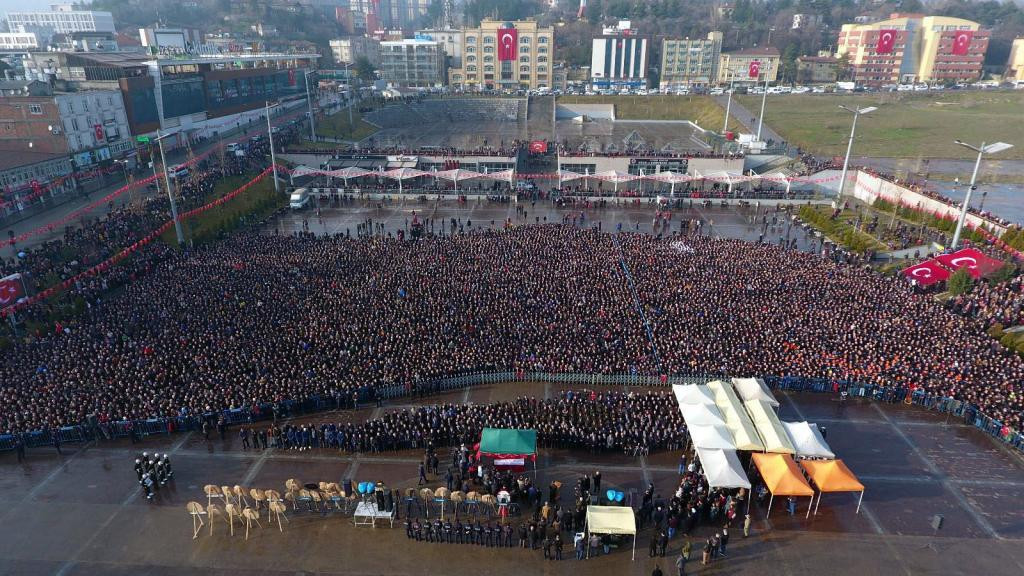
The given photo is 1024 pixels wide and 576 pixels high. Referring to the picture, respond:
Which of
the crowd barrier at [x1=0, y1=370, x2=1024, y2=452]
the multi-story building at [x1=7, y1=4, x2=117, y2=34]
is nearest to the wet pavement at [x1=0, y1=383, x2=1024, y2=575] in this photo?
the crowd barrier at [x1=0, y1=370, x2=1024, y2=452]

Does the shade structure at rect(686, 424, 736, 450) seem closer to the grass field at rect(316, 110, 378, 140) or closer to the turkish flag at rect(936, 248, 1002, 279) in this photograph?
the turkish flag at rect(936, 248, 1002, 279)

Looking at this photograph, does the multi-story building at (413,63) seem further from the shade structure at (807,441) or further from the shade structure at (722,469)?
the shade structure at (722,469)

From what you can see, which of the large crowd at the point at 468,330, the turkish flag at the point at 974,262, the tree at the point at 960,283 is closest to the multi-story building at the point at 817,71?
the turkish flag at the point at 974,262

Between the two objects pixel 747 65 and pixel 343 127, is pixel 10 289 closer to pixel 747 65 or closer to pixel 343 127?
pixel 343 127

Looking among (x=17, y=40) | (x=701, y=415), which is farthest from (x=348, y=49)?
(x=701, y=415)

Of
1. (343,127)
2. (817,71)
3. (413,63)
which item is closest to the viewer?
(343,127)

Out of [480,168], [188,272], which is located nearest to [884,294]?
[188,272]
